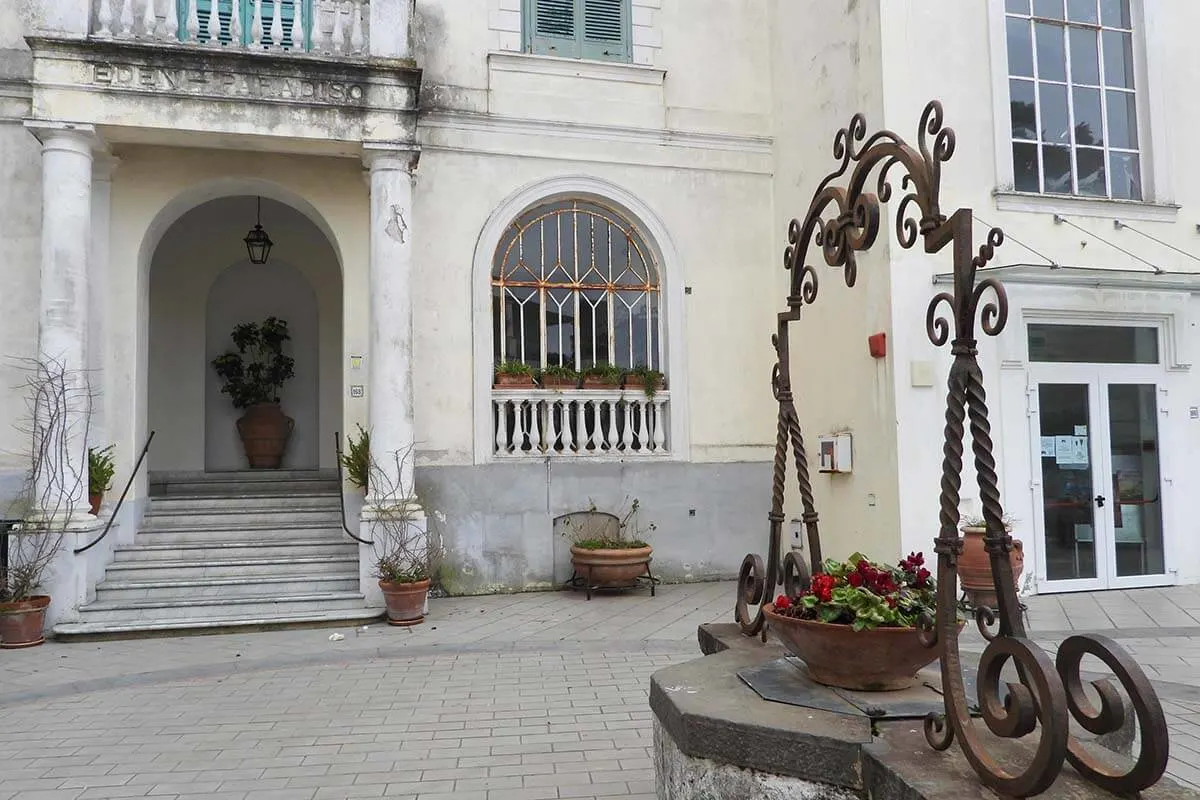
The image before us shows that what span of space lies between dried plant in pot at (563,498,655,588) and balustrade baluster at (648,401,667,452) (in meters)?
0.75

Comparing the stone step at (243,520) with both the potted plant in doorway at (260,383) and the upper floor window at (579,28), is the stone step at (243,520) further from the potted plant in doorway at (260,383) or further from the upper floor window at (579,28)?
the upper floor window at (579,28)

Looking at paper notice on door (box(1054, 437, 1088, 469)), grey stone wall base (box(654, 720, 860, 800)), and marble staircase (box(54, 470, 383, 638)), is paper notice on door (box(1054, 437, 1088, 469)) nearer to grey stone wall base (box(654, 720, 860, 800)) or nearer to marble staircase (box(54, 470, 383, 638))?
marble staircase (box(54, 470, 383, 638))

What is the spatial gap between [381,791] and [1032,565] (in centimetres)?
727

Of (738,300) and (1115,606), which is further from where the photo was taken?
(738,300)

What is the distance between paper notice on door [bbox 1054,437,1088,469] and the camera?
931 centimetres

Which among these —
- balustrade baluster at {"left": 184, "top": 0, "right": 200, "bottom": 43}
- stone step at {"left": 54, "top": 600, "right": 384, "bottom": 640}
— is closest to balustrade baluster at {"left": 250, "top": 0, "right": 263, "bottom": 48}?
balustrade baluster at {"left": 184, "top": 0, "right": 200, "bottom": 43}

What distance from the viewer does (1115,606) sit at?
858cm

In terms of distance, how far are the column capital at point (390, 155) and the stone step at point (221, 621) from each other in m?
4.35

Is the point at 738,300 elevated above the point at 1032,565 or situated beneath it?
elevated above

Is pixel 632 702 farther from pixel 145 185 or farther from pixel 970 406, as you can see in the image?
pixel 145 185

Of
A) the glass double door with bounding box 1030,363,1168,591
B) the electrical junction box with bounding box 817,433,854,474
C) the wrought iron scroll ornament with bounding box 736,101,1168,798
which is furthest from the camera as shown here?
the electrical junction box with bounding box 817,433,854,474

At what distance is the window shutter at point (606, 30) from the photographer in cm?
1071

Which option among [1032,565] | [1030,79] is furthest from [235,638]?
[1030,79]

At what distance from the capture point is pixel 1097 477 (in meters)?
9.40
